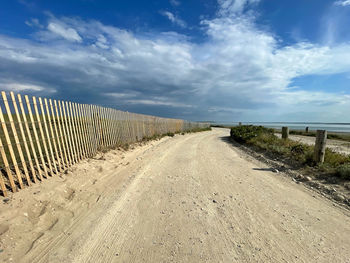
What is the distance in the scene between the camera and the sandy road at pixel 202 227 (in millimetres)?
2156

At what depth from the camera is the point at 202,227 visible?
2686 mm

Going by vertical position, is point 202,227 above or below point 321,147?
below

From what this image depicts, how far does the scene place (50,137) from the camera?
16.6ft

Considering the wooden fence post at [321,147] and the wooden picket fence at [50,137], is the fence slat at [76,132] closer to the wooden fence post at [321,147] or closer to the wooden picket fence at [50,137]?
the wooden picket fence at [50,137]

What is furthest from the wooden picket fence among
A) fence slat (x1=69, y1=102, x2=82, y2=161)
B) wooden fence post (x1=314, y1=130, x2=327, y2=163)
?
wooden fence post (x1=314, y1=130, x2=327, y2=163)

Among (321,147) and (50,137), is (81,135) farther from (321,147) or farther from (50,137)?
(321,147)

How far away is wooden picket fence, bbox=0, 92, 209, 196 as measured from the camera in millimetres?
3685

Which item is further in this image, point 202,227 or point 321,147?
point 321,147

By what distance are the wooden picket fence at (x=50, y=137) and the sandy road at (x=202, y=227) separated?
1.81m

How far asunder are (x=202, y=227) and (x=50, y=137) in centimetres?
499

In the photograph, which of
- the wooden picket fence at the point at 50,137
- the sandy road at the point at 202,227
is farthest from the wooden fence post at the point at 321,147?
the wooden picket fence at the point at 50,137

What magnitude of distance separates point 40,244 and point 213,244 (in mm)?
2439

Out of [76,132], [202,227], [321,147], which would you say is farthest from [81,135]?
[321,147]

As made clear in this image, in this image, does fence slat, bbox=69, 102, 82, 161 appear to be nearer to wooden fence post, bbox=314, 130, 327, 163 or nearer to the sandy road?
the sandy road
